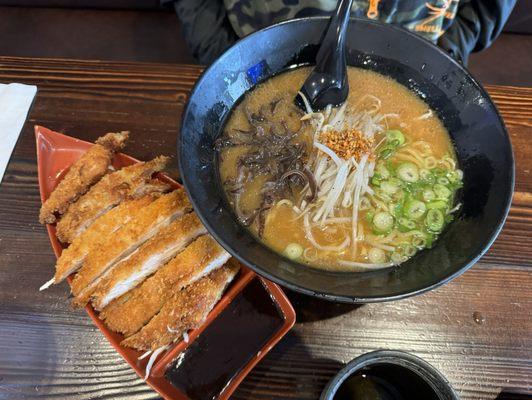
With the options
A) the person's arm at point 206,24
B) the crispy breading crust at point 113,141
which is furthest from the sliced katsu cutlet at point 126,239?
the person's arm at point 206,24

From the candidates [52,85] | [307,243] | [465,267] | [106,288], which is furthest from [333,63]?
[52,85]

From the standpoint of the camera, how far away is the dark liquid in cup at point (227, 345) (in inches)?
56.5

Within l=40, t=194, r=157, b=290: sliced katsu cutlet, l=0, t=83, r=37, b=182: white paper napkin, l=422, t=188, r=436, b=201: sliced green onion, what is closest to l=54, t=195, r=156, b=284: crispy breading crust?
l=40, t=194, r=157, b=290: sliced katsu cutlet

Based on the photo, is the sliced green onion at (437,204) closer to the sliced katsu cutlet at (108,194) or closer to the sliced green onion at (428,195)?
the sliced green onion at (428,195)

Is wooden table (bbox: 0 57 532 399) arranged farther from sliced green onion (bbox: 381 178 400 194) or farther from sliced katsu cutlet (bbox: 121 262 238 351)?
sliced green onion (bbox: 381 178 400 194)

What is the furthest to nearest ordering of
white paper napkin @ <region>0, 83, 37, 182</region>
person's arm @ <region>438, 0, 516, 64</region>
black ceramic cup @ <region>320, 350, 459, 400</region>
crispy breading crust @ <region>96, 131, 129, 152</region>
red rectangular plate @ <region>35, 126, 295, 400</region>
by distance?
person's arm @ <region>438, 0, 516, 64</region> → white paper napkin @ <region>0, 83, 37, 182</region> → crispy breading crust @ <region>96, 131, 129, 152</region> → red rectangular plate @ <region>35, 126, 295, 400</region> → black ceramic cup @ <region>320, 350, 459, 400</region>

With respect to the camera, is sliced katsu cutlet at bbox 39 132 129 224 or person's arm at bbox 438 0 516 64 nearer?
sliced katsu cutlet at bbox 39 132 129 224

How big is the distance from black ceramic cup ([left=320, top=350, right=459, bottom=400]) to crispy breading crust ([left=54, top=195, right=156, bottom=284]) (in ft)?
2.99

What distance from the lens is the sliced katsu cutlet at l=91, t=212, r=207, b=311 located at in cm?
148

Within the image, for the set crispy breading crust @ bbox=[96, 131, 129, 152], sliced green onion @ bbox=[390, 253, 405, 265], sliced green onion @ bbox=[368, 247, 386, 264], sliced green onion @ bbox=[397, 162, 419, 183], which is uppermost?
sliced green onion @ bbox=[397, 162, 419, 183]

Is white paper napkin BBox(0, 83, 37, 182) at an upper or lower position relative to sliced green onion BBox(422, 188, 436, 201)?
lower

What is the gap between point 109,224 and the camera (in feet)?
5.22

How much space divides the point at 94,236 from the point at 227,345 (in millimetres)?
618

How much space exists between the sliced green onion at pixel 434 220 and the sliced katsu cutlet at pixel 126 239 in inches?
34.3
